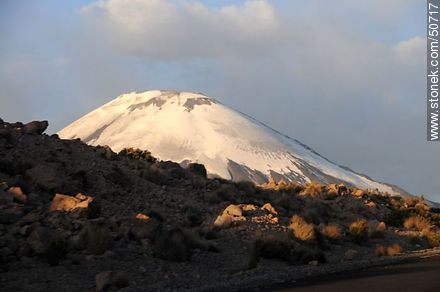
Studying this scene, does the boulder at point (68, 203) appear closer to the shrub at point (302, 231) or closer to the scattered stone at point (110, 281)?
the scattered stone at point (110, 281)

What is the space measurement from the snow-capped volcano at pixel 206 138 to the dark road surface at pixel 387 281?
9271 centimetres

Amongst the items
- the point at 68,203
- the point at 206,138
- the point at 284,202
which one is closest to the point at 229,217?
the point at 68,203

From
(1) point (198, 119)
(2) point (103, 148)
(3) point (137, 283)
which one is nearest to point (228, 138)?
(1) point (198, 119)

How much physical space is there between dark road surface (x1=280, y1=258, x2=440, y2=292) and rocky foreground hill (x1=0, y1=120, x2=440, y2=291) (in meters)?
1.81

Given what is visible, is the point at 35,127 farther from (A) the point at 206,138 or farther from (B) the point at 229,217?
(A) the point at 206,138

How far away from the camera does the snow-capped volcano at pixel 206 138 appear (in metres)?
124

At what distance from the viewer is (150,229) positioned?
77.4 ft

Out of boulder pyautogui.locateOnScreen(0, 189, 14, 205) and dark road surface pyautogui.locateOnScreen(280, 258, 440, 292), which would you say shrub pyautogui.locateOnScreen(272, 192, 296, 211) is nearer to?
dark road surface pyautogui.locateOnScreen(280, 258, 440, 292)

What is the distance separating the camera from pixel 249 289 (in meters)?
18.0

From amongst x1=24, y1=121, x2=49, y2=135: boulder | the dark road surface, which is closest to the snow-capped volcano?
x1=24, y1=121, x2=49, y2=135: boulder

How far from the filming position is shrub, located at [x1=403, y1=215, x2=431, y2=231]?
4229cm

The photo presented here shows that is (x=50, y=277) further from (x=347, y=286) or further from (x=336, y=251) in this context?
(x=336, y=251)

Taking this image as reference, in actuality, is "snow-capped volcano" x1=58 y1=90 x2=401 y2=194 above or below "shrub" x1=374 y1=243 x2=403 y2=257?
above

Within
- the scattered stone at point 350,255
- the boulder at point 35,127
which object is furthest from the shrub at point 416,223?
the boulder at point 35,127
